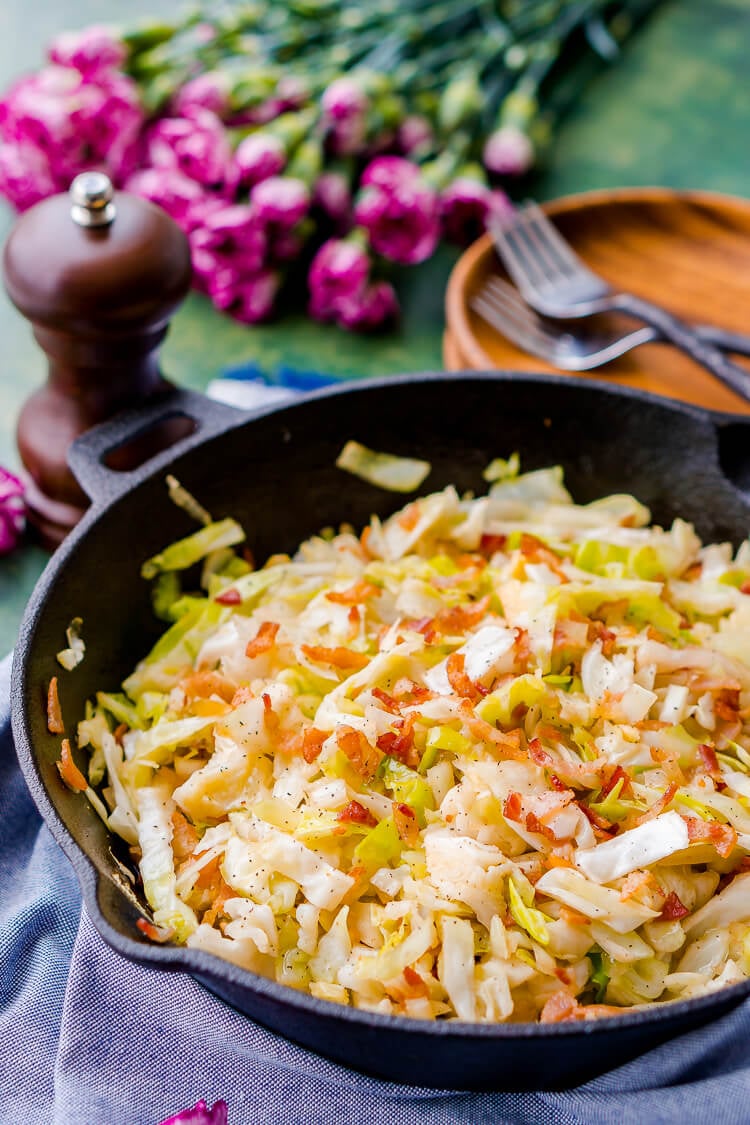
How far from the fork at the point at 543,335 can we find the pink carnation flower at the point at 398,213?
9.5 inches

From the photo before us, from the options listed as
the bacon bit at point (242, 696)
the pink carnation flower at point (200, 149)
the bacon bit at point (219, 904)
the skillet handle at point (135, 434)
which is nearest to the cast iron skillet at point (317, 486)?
the skillet handle at point (135, 434)

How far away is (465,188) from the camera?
122 inches

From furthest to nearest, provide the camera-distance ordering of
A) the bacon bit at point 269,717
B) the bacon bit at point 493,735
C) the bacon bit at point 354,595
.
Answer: the bacon bit at point 354,595 → the bacon bit at point 269,717 → the bacon bit at point 493,735

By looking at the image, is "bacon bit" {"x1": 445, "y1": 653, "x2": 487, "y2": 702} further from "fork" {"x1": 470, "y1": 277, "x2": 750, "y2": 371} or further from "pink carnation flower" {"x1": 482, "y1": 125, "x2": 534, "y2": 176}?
"pink carnation flower" {"x1": 482, "y1": 125, "x2": 534, "y2": 176}

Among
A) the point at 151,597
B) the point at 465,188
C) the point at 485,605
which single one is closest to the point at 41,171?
the point at 465,188

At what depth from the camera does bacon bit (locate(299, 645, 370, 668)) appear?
1839 mm

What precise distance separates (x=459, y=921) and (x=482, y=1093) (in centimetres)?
22

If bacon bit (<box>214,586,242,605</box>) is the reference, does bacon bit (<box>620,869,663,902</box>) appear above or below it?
below

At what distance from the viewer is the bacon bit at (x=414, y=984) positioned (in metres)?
1.45

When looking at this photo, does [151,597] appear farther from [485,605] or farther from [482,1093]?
[482,1093]

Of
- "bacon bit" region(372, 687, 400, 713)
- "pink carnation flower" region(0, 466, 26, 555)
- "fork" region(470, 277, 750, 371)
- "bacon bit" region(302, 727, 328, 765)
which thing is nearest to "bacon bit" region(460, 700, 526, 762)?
"bacon bit" region(372, 687, 400, 713)

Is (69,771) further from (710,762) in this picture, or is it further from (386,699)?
(710,762)

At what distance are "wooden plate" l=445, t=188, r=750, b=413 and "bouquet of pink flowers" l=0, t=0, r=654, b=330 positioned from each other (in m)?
0.21

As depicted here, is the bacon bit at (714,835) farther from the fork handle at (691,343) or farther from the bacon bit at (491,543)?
the fork handle at (691,343)
